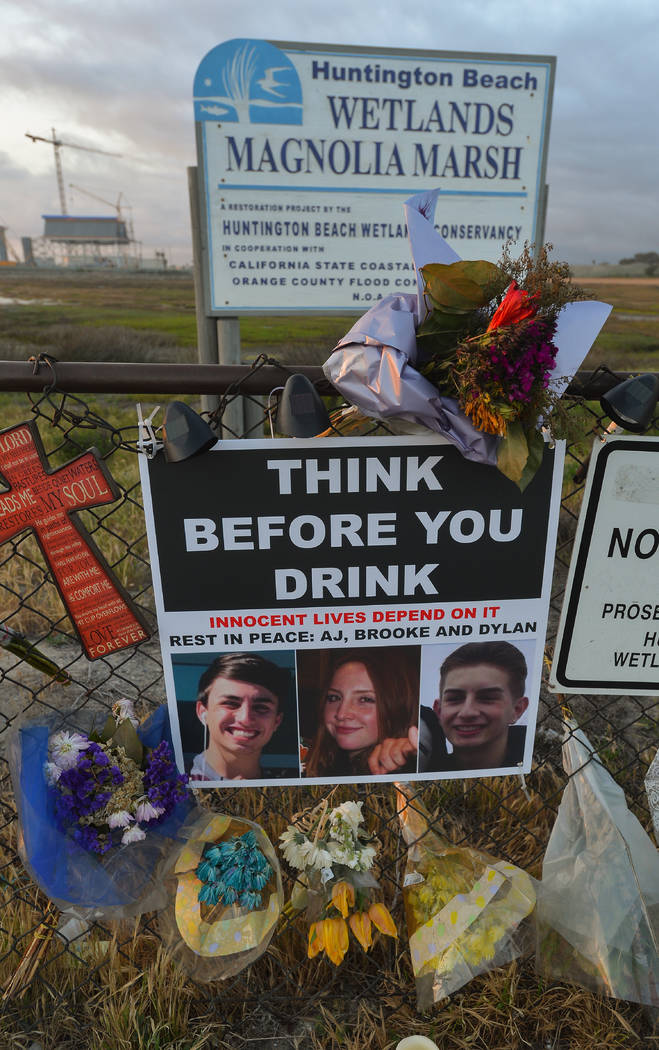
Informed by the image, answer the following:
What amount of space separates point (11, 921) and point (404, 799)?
1.09 m

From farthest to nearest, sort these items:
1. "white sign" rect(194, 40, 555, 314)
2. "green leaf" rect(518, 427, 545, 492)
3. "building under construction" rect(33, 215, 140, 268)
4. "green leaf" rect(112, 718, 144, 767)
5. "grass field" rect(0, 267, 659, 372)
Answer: "building under construction" rect(33, 215, 140, 268)
"grass field" rect(0, 267, 659, 372)
"white sign" rect(194, 40, 555, 314)
"green leaf" rect(112, 718, 144, 767)
"green leaf" rect(518, 427, 545, 492)

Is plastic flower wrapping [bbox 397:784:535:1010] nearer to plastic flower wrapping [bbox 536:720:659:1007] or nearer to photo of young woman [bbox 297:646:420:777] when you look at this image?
plastic flower wrapping [bbox 536:720:659:1007]

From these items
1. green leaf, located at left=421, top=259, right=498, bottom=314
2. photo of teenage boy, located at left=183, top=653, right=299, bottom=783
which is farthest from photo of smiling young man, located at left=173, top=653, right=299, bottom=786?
green leaf, located at left=421, top=259, right=498, bottom=314

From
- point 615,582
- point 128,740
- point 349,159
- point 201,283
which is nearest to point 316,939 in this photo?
point 128,740

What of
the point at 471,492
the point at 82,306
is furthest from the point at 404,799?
the point at 82,306

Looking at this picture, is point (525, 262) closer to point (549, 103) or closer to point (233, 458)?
point (233, 458)

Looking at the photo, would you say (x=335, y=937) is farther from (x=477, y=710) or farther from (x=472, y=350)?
(x=472, y=350)

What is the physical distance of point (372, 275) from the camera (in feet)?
Result: 12.0

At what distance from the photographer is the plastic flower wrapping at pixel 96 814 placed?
1.31 metres

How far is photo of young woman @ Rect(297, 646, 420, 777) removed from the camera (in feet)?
4.68

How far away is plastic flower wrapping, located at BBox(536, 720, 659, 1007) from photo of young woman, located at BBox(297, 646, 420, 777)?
0.45 m

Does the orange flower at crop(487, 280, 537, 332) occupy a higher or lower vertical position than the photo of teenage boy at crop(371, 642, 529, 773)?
higher

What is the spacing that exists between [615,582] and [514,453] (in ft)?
1.88

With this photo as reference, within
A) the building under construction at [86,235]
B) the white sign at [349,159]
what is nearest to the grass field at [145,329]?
the white sign at [349,159]
